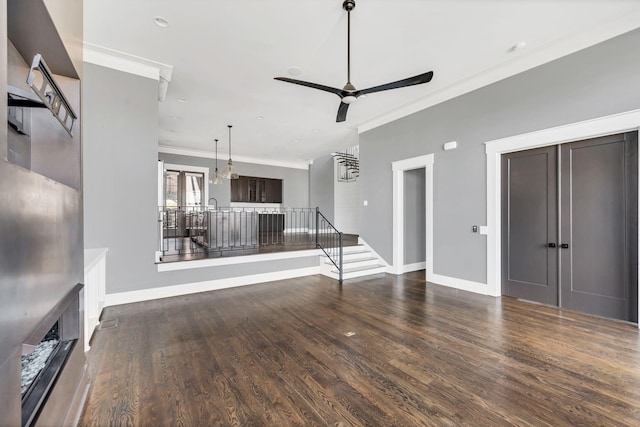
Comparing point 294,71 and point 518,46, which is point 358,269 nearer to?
point 294,71

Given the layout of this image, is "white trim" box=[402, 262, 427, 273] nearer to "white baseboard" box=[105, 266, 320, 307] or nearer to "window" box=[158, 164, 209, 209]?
"white baseboard" box=[105, 266, 320, 307]

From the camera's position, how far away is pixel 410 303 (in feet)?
13.0

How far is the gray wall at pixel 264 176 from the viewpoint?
29.8 ft

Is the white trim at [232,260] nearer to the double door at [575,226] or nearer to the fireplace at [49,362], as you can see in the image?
the fireplace at [49,362]

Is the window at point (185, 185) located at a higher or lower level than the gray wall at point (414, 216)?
higher

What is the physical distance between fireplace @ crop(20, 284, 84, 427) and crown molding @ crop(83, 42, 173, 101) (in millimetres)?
3383

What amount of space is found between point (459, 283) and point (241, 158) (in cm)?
808

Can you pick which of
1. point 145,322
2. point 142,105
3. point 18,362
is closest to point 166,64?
point 142,105

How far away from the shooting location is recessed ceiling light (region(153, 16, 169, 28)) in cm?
301

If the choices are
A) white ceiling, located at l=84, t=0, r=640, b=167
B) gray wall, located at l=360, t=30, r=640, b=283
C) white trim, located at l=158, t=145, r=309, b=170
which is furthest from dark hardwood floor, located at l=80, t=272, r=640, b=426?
white trim, located at l=158, t=145, r=309, b=170

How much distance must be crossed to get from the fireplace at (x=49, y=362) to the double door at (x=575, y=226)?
500cm

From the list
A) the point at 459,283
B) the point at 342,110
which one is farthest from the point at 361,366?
the point at 459,283

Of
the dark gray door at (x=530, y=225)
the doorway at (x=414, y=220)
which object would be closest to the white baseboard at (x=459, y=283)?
the dark gray door at (x=530, y=225)

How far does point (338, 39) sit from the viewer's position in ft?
11.1
